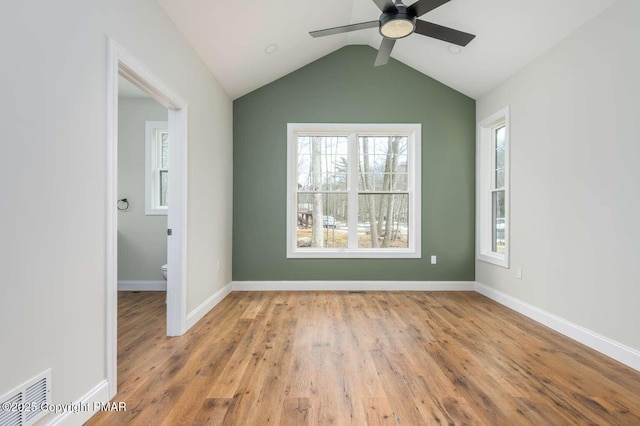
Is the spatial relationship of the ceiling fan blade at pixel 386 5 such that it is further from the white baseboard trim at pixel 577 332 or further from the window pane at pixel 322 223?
the white baseboard trim at pixel 577 332

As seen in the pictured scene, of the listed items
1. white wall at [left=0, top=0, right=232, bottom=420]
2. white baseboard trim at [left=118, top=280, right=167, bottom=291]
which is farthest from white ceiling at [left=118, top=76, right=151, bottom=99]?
white baseboard trim at [left=118, top=280, right=167, bottom=291]

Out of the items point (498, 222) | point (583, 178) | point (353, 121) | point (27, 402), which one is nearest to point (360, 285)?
point (498, 222)

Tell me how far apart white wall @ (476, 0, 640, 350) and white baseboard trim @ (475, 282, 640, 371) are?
0.05m

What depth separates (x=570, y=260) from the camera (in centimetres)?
282

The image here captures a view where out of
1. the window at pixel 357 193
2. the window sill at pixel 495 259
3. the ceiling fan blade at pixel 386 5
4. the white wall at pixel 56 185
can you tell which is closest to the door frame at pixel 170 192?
the white wall at pixel 56 185

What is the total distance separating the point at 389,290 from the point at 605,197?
8.56 feet

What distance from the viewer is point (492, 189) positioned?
4215mm

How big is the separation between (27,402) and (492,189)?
4.69 meters

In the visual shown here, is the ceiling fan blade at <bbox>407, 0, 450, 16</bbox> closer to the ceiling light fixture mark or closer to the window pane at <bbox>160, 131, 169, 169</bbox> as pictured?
the ceiling light fixture mark

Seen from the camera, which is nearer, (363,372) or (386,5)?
(363,372)

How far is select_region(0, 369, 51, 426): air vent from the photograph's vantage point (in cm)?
121

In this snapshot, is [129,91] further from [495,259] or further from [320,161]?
[495,259]

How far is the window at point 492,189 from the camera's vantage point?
4035 mm

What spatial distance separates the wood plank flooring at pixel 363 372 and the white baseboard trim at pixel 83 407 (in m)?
0.06
